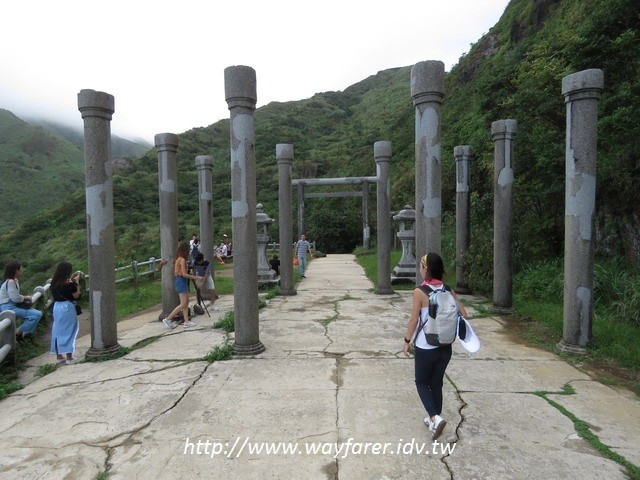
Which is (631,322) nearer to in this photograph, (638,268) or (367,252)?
(638,268)

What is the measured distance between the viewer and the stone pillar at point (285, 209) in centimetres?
948

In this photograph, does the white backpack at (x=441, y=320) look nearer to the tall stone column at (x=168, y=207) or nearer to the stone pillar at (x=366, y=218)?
the tall stone column at (x=168, y=207)

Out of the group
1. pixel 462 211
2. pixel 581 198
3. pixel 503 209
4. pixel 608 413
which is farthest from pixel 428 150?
pixel 462 211

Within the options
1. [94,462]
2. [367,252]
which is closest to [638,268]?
[94,462]

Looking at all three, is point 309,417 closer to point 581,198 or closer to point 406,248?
point 581,198

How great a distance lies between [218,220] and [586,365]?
33.8 meters

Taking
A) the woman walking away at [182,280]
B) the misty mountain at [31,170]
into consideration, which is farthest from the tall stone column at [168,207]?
the misty mountain at [31,170]

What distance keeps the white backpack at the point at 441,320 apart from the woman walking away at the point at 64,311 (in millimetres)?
4446

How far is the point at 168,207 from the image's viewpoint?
23.9ft

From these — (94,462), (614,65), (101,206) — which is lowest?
(94,462)

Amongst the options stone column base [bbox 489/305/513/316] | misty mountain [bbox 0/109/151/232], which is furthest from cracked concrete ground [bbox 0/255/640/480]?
misty mountain [bbox 0/109/151/232]

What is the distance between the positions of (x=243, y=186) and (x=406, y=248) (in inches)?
283

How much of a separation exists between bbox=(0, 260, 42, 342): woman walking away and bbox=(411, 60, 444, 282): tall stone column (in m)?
5.45

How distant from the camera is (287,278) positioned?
9789mm
